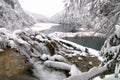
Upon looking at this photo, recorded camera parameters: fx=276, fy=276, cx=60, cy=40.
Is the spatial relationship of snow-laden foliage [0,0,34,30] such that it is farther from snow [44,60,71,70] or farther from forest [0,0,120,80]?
snow [44,60,71,70]

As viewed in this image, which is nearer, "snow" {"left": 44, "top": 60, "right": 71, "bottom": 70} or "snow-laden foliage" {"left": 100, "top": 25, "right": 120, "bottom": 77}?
"snow-laden foliage" {"left": 100, "top": 25, "right": 120, "bottom": 77}

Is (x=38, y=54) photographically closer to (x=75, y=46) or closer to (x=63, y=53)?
(x=63, y=53)

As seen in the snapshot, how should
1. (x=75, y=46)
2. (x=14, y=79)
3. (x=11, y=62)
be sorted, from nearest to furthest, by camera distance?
(x=14, y=79)
(x=11, y=62)
(x=75, y=46)

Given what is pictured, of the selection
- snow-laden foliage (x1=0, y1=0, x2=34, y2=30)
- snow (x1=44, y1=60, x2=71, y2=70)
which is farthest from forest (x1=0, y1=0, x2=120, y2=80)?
snow-laden foliage (x1=0, y1=0, x2=34, y2=30)

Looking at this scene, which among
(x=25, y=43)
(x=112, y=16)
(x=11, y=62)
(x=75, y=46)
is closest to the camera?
(x=112, y=16)

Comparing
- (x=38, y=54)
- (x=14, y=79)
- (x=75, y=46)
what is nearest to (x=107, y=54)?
(x=14, y=79)

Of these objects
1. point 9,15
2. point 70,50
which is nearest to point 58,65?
point 70,50

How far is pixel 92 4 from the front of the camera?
3.60m

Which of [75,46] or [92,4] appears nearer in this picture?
[92,4]

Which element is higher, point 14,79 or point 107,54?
point 14,79

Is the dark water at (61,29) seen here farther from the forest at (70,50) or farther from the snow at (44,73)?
the snow at (44,73)

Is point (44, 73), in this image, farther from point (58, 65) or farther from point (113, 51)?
point (113, 51)

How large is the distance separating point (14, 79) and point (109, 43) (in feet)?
15.4

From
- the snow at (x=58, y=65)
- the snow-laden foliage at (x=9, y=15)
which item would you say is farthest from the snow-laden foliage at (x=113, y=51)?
the snow-laden foliage at (x=9, y=15)
